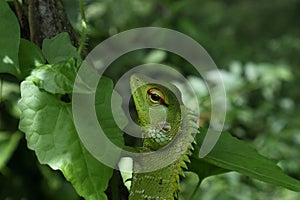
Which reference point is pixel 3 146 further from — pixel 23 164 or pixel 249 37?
pixel 249 37

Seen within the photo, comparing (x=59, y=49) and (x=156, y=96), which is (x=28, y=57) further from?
(x=156, y=96)

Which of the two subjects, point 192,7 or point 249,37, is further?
point 249,37

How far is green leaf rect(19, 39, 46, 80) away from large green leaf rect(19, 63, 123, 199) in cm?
5

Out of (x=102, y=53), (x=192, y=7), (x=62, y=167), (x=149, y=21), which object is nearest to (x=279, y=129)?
(x=149, y=21)

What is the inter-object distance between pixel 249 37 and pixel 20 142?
354cm

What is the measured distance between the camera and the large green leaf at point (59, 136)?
88 cm

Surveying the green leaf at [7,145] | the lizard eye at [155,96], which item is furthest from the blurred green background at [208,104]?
the lizard eye at [155,96]

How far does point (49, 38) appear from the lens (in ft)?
3.38

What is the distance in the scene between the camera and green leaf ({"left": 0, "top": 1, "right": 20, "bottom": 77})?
0.97 metres

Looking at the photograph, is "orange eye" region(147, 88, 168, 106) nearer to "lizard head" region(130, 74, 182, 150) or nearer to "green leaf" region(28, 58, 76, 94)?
"lizard head" region(130, 74, 182, 150)

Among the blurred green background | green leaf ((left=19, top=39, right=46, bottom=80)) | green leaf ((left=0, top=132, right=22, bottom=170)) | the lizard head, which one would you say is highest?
green leaf ((left=19, top=39, right=46, bottom=80))

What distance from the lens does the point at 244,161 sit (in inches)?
41.0

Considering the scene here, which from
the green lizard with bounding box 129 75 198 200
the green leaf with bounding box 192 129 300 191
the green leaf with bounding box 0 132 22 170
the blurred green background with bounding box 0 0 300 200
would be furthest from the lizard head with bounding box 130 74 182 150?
the green leaf with bounding box 0 132 22 170

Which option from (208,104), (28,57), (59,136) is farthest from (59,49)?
(208,104)
